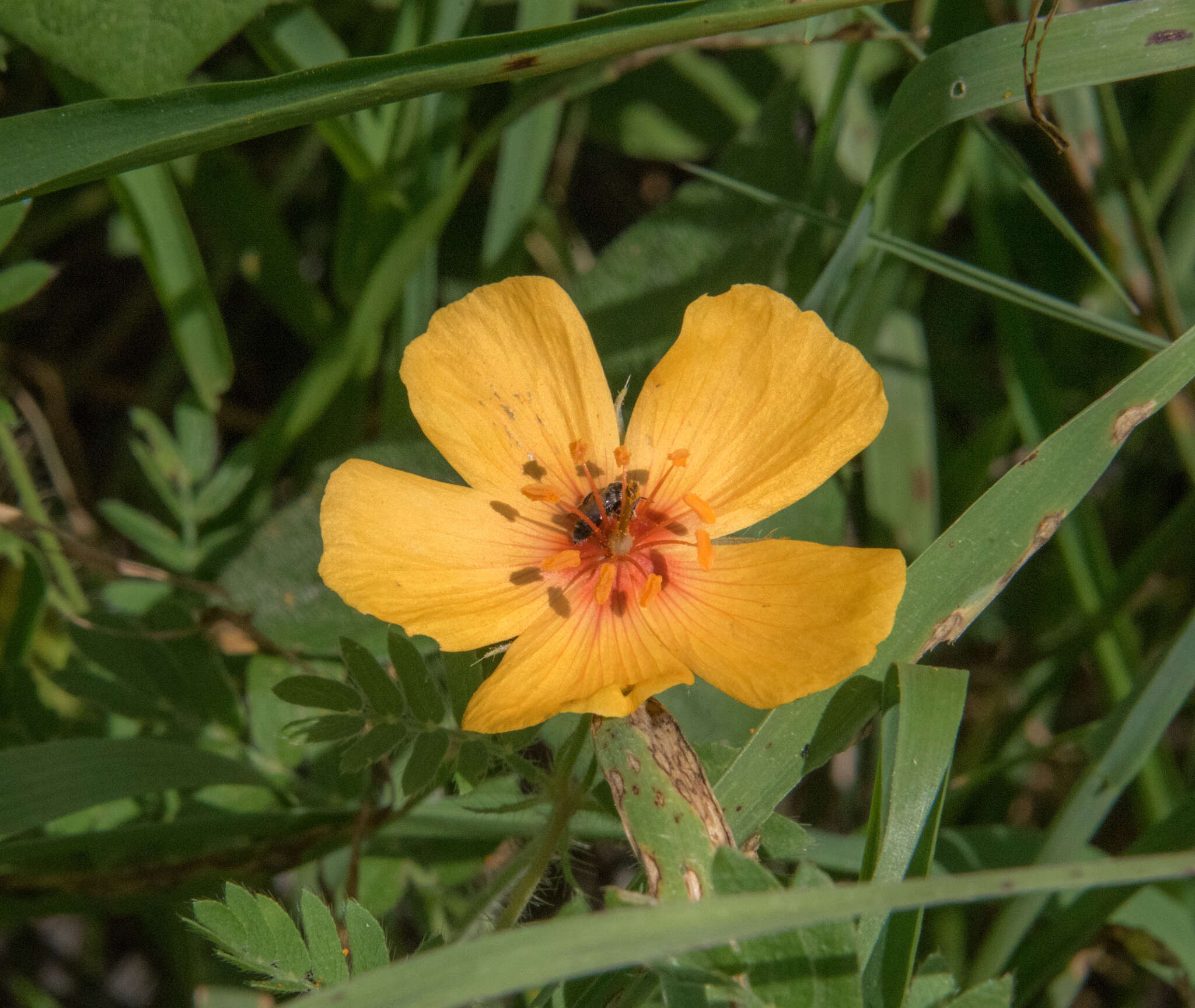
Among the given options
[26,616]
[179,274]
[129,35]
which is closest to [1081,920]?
[26,616]

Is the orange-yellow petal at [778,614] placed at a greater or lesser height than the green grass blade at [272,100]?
lesser

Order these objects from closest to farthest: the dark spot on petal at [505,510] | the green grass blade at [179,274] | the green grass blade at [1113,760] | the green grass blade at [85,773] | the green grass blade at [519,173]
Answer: the green grass blade at [85,773] < the dark spot on petal at [505,510] < the green grass blade at [1113,760] < the green grass blade at [179,274] < the green grass blade at [519,173]

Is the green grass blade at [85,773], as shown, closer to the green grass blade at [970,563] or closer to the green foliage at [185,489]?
the green foliage at [185,489]

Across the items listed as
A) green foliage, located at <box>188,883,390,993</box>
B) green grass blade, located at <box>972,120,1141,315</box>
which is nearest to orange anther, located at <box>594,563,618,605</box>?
green foliage, located at <box>188,883,390,993</box>

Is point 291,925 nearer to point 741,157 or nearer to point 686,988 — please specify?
point 686,988

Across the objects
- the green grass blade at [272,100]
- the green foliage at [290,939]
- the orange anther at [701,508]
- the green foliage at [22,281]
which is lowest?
the green foliage at [290,939]

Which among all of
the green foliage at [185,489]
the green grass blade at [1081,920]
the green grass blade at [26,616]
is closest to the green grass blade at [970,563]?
the green grass blade at [1081,920]
